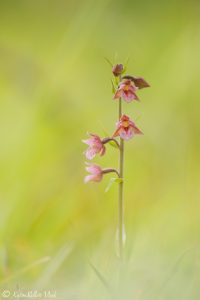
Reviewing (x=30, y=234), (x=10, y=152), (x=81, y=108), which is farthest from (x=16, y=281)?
(x=81, y=108)

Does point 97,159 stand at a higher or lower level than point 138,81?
higher

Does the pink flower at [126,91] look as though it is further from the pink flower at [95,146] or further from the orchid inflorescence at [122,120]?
the pink flower at [95,146]

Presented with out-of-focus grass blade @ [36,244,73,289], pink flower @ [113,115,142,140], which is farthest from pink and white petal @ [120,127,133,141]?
out-of-focus grass blade @ [36,244,73,289]

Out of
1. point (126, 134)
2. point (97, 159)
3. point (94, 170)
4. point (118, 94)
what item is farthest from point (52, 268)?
point (97, 159)

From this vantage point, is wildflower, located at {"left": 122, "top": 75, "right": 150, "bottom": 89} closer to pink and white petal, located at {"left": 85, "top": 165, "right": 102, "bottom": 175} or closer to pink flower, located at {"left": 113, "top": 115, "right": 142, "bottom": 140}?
pink flower, located at {"left": 113, "top": 115, "right": 142, "bottom": 140}

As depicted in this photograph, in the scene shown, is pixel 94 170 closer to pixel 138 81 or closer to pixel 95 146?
pixel 95 146

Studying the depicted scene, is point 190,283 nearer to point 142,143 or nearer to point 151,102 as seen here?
point 142,143

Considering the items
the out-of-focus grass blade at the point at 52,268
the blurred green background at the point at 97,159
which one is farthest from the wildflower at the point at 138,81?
the out-of-focus grass blade at the point at 52,268
